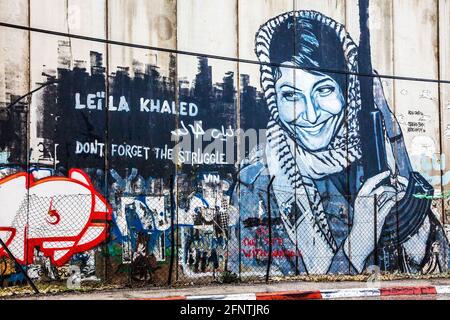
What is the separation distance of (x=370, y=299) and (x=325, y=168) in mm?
3229

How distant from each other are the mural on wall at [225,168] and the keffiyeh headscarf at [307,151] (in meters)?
0.03

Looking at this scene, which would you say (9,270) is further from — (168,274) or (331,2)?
(331,2)

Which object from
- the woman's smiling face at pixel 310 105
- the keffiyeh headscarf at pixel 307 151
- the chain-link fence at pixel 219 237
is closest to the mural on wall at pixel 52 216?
the chain-link fence at pixel 219 237

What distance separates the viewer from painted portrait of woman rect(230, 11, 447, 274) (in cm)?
1353

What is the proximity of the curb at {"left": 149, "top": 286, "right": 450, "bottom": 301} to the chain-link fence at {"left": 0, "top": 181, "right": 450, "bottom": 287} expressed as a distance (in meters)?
1.69

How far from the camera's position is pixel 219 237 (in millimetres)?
12992

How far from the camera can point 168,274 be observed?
12461mm

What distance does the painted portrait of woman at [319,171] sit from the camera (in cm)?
1353

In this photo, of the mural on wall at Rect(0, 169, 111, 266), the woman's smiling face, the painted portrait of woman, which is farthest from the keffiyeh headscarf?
the mural on wall at Rect(0, 169, 111, 266)

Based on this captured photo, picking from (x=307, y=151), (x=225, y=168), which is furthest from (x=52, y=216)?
(x=307, y=151)

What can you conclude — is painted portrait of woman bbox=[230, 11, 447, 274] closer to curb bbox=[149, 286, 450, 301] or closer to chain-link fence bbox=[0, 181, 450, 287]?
chain-link fence bbox=[0, 181, 450, 287]

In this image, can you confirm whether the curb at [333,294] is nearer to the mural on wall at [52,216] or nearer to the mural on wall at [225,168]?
the mural on wall at [225,168]

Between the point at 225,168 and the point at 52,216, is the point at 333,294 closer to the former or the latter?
the point at 225,168
